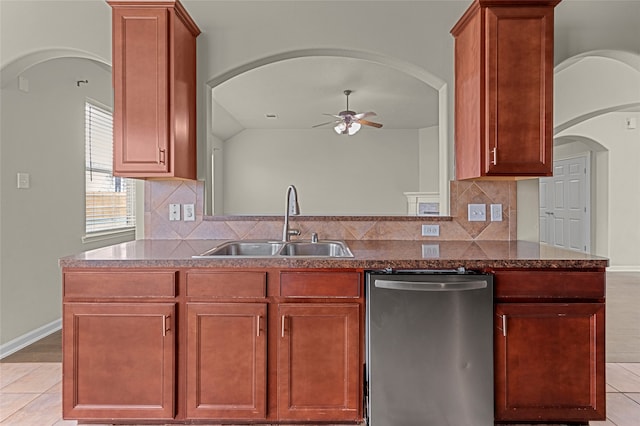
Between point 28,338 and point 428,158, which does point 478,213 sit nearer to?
point 28,338

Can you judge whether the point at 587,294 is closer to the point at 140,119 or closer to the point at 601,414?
the point at 601,414

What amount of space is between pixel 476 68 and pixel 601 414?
1.87 m

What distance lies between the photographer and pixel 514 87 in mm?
2396

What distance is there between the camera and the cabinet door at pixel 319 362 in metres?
2.11

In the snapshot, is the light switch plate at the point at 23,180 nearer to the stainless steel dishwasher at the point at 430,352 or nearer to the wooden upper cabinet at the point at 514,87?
the stainless steel dishwasher at the point at 430,352

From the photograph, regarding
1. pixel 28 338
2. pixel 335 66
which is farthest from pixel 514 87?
pixel 28 338

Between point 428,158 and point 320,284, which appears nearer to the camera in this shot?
point 320,284

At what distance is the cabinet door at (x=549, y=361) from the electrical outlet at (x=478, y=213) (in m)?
0.92

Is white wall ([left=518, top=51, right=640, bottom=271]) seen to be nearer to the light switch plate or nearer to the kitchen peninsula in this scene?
the kitchen peninsula

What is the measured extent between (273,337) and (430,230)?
4.38 feet

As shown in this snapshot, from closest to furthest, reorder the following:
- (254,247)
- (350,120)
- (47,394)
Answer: (47,394) < (254,247) < (350,120)

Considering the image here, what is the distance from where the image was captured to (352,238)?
9.64 feet

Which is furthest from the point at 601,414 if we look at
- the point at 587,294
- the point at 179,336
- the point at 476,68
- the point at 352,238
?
the point at 179,336

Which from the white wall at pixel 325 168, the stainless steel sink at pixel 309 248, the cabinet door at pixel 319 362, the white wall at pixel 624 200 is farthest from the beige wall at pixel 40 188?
the white wall at pixel 624 200
